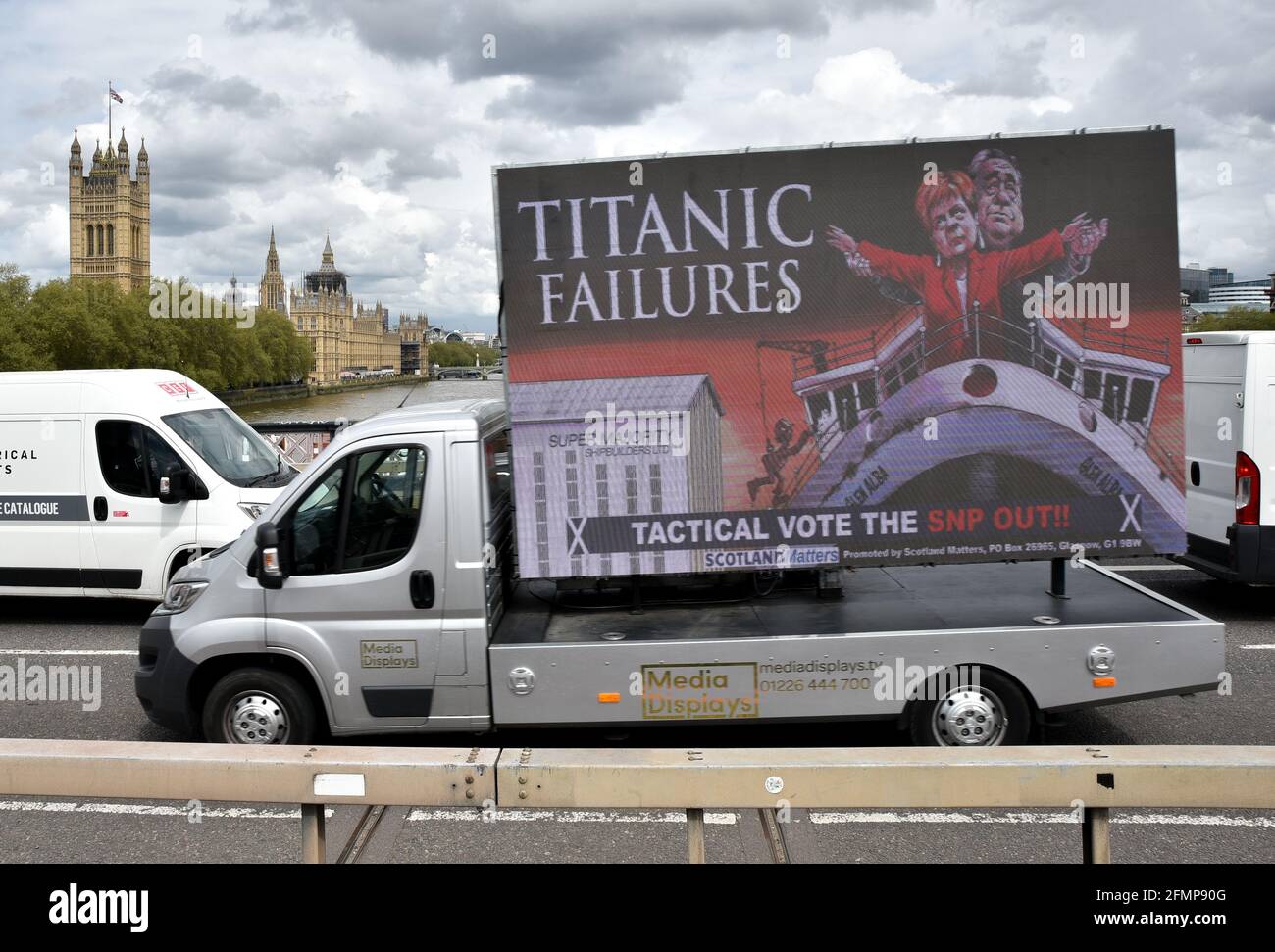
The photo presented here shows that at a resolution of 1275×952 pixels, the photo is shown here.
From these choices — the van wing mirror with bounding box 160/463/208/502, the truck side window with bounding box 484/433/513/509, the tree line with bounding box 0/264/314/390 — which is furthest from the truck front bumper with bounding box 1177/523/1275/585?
the tree line with bounding box 0/264/314/390

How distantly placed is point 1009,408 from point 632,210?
7.37 ft

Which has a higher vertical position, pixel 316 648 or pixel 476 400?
pixel 476 400

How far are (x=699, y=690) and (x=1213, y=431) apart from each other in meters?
6.54

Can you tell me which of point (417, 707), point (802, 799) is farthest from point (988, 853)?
point (417, 707)

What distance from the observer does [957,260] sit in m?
5.72

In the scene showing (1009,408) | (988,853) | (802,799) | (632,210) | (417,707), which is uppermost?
(632,210)

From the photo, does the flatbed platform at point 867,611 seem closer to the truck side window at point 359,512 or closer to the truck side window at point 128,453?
the truck side window at point 359,512

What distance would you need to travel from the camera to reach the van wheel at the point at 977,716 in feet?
19.5

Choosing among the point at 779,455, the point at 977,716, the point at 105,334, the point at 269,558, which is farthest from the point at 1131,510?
the point at 105,334

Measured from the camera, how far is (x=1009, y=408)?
5.84 meters

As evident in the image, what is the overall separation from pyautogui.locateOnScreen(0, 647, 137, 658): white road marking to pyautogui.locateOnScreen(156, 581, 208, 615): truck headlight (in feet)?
Result: 11.2
